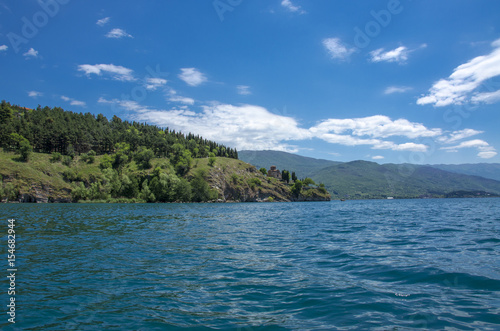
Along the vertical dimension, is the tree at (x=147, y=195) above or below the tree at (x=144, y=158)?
below

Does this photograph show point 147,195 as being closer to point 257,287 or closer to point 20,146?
point 20,146

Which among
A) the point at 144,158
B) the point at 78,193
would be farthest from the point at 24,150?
the point at 144,158

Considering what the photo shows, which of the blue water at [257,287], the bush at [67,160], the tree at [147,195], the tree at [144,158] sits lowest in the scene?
the tree at [147,195]

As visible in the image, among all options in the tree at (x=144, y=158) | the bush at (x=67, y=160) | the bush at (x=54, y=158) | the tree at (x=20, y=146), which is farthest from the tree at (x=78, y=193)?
the tree at (x=144, y=158)

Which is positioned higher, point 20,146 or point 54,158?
point 20,146

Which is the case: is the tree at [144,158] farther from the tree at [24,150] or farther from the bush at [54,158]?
the tree at [24,150]

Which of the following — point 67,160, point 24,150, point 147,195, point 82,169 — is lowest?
point 147,195

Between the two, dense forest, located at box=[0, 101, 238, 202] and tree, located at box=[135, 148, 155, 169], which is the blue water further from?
tree, located at box=[135, 148, 155, 169]

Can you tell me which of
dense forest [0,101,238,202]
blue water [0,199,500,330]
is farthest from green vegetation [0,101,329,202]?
blue water [0,199,500,330]

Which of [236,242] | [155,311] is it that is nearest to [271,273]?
[155,311]

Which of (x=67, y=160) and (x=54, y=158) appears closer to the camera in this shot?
(x=54, y=158)

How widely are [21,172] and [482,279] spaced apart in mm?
161375

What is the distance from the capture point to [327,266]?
14.0 metres

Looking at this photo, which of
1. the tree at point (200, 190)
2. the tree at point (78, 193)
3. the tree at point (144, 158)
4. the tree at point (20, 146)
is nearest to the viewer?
the tree at point (78, 193)
